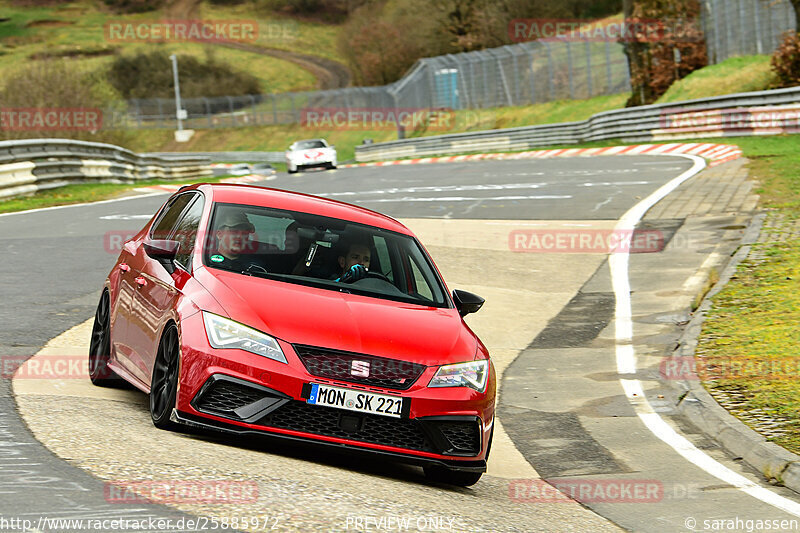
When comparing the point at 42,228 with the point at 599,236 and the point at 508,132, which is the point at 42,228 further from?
the point at 508,132

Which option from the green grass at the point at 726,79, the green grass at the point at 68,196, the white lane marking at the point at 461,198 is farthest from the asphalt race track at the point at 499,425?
the green grass at the point at 726,79

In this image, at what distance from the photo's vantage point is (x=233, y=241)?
754 cm

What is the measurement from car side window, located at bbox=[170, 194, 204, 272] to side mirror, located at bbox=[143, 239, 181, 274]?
0.23 feet

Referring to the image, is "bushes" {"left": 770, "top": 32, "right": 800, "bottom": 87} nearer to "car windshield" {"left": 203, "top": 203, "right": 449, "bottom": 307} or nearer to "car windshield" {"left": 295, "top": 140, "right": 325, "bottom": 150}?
"car windshield" {"left": 295, "top": 140, "right": 325, "bottom": 150}

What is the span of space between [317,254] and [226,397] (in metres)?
1.57

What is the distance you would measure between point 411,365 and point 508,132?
136 feet

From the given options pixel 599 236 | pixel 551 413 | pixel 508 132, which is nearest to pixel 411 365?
pixel 551 413

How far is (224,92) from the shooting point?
11106cm

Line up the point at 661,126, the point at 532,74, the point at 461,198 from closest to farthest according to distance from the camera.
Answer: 1. the point at 461,198
2. the point at 661,126
3. the point at 532,74

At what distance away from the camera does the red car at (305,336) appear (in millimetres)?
6305
